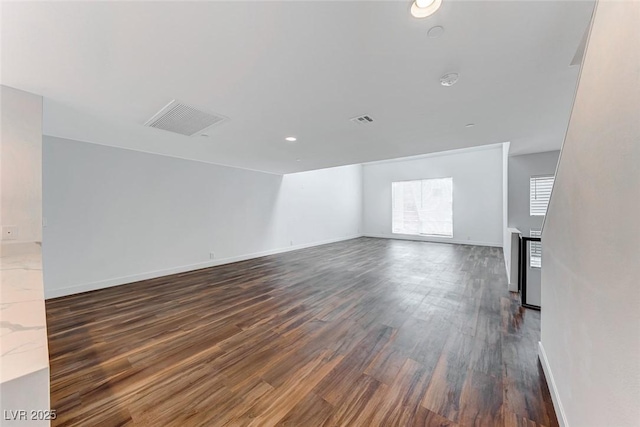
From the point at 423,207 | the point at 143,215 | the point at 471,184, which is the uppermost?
the point at 471,184

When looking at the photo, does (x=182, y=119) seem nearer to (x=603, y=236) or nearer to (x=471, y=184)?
(x=603, y=236)

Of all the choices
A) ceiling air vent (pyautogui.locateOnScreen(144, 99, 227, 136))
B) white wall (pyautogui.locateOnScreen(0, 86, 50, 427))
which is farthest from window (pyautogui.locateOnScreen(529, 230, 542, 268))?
white wall (pyautogui.locateOnScreen(0, 86, 50, 427))

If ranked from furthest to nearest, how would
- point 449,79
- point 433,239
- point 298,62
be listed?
point 433,239 < point 449,79 < point 298,62

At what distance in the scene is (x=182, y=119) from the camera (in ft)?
8.84

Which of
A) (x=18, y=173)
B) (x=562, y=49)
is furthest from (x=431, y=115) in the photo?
(x=18, y=173)

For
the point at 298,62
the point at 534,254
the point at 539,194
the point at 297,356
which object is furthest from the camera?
the point at 539,194

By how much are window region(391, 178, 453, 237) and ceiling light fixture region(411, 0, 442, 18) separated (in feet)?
27.0

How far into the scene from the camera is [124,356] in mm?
2025

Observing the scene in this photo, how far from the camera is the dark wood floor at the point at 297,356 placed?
1466mm

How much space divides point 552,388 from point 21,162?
4.58m

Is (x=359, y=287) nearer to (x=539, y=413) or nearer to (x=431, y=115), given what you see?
(x=539, y=413)

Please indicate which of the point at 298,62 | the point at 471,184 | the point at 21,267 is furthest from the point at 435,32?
the point at 471,184

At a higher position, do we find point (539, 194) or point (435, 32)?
point (435, 32)

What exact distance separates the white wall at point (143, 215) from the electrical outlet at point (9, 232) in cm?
169
